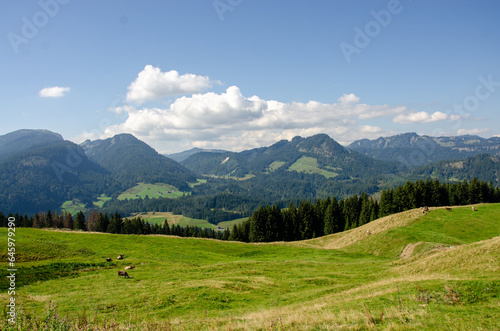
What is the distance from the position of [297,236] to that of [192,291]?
266 feet

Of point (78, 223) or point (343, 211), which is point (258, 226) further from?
point (78, 223)

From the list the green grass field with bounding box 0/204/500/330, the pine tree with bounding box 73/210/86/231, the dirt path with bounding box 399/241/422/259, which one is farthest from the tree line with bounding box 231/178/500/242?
the pine tree with bounding box 73/210/86/231

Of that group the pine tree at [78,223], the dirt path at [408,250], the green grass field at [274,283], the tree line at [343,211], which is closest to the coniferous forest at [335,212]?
the tree line at [343,211]

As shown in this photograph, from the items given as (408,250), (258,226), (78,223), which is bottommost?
(258,226)

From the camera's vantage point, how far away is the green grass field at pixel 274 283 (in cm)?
1193

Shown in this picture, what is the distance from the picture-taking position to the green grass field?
1193cm

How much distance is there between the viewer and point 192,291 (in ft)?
78.1

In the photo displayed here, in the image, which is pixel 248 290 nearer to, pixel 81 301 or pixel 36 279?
pixel 81 301

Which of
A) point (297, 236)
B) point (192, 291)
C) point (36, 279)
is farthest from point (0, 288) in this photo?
point (297, 236)

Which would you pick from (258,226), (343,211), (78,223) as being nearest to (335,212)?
(343,211)

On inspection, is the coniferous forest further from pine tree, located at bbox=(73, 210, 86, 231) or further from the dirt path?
the dirt path

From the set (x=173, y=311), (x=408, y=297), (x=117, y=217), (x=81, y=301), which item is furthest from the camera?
(x=117, y=217)

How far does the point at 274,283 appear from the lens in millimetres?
28516

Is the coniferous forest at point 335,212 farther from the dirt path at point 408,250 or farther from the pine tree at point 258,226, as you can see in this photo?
the dirt path at point 408,250
